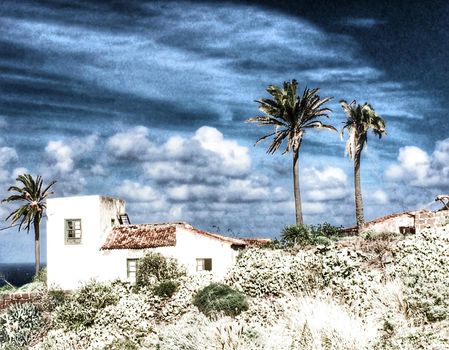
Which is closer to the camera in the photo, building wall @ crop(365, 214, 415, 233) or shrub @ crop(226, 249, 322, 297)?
shrub @ crop(226, 249, 322, 297)

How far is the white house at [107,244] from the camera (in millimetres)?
32781

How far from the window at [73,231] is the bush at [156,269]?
16.9 ft

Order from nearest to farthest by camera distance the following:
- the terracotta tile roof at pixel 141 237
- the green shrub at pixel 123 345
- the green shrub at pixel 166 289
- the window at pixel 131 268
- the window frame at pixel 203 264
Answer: the green shrub at pixel 123 345
the green shrub at pixel 166 289
the window frame at pixel 203 264
the terracotta tile roof at pixel 141 237
the window at pixel 131 268

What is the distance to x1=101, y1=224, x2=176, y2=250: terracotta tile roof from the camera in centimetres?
3288

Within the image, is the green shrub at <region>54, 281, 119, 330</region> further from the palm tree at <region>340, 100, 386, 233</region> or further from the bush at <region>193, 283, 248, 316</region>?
the palm tree at <region>340, 100, 386, 233</region>

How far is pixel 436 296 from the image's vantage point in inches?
529

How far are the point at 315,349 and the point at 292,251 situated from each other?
14291 millimetres

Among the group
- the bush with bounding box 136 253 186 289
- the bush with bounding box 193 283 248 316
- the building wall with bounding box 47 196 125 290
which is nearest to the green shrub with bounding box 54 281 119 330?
the bush with bounding box 136 253 186 289

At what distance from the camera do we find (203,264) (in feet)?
108

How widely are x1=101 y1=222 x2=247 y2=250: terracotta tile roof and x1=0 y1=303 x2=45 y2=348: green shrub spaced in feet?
24.9

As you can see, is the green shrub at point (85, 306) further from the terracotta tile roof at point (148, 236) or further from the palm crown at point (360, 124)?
the palm crown at point (360, 124)

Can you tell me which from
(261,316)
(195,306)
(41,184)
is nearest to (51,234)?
(41,184)

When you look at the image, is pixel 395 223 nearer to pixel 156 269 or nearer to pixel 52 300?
pixel 156 269

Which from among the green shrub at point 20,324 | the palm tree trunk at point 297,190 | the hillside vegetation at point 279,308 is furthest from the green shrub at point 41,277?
the palm tree trunk at point 297,190
